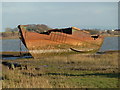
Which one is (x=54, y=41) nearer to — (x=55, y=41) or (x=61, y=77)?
(x=55, y=41)

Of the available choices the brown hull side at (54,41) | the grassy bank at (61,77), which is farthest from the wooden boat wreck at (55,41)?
the grassy bank at (61,77)

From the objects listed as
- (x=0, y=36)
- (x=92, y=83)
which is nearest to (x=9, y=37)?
(x=0, y=36)

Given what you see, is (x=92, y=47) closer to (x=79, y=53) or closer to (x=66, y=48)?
(x=79, y=53)

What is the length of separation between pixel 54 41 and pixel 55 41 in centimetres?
14

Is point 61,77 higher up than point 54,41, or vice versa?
point 54,41

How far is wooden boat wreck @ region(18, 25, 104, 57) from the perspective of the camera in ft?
82.9

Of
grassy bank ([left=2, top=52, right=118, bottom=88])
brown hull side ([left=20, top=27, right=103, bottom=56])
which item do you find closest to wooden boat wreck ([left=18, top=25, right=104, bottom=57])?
brown hull side ([left=20, top=27, right=103, bottom=56])

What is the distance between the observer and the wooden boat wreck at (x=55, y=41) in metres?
25.3

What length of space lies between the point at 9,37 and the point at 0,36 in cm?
918

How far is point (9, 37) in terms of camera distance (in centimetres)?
13288

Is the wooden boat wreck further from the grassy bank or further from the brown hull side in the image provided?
the grassy bank

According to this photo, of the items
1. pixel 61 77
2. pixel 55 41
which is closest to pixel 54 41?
pixel 55 41

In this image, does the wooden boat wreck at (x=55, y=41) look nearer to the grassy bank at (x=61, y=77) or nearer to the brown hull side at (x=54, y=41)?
the brown hull side at (x=54, y=41)

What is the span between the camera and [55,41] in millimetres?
26938
